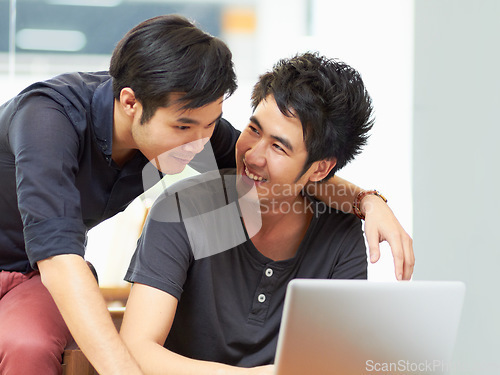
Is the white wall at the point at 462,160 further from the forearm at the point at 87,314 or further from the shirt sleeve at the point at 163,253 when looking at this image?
the forearm at the point at 87,314

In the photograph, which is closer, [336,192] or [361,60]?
[336,192]

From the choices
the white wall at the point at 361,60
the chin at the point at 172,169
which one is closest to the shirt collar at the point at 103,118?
the chin at the point at 172,169

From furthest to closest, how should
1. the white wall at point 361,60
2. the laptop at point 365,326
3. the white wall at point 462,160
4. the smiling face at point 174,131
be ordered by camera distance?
the white wall at point 361,60 → the white wall at point 462,160 → the smiling face at point 174,131 → the laptop at point 365,326

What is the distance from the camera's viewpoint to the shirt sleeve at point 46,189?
0.99 metres

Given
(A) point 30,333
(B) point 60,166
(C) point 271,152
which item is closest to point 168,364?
(A) point 30,333

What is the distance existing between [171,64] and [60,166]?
0.30 m

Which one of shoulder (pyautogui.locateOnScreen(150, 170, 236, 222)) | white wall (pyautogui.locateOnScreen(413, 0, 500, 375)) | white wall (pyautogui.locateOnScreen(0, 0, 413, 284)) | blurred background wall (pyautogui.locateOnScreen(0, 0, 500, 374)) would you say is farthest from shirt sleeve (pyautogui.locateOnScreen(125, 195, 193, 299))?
white wall (pyautogui.locateOnScreen(0, 0, 413, 284))

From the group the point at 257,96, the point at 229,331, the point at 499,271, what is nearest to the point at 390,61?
the point at 499,271

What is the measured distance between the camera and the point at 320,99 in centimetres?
130

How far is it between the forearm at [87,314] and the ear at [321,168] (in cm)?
61

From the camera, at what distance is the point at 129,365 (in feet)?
3.09

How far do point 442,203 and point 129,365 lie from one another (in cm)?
200

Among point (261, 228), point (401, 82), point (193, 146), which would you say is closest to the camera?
point (193, 146)

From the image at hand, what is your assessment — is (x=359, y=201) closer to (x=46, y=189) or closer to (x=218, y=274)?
(x=218, y=274)
